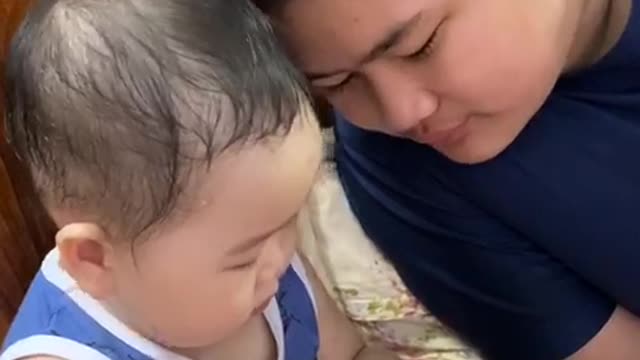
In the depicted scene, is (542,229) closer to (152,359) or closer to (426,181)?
(426,181)

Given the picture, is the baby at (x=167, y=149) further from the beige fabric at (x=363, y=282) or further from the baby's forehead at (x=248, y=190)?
the beige fabric at (x=363, y=282)

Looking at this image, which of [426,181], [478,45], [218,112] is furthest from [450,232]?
[218,112]

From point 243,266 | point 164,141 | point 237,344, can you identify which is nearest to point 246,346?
point 237,344

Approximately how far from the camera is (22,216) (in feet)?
3.94

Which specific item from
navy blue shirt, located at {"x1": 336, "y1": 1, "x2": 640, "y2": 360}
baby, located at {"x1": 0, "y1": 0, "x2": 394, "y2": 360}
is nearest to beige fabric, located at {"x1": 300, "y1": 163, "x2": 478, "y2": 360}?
navy blue shirt, located at {"x1": 336, "y1": 1, "x2": 640, "y2": 360}

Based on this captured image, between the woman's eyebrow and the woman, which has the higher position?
the woman's eyebrow

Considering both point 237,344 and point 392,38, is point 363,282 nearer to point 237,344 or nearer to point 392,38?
point 237,344

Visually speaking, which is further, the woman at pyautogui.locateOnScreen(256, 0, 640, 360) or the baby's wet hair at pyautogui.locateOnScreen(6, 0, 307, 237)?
the woman at pyautogui.locateOnScreen(256, 0, 640, 360)

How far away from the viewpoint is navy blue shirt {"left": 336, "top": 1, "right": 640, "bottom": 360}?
1137 millimetres

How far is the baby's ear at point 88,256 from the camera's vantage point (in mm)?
916

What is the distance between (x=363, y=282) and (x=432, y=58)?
0.30 m

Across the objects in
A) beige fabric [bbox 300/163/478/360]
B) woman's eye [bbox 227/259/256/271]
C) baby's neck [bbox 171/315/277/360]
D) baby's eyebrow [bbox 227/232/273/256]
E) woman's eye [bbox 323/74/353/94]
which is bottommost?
beige fabric [bbox 300/163/478/360]

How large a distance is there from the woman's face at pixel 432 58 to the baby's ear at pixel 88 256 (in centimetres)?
17

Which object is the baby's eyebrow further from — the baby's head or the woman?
the woman
